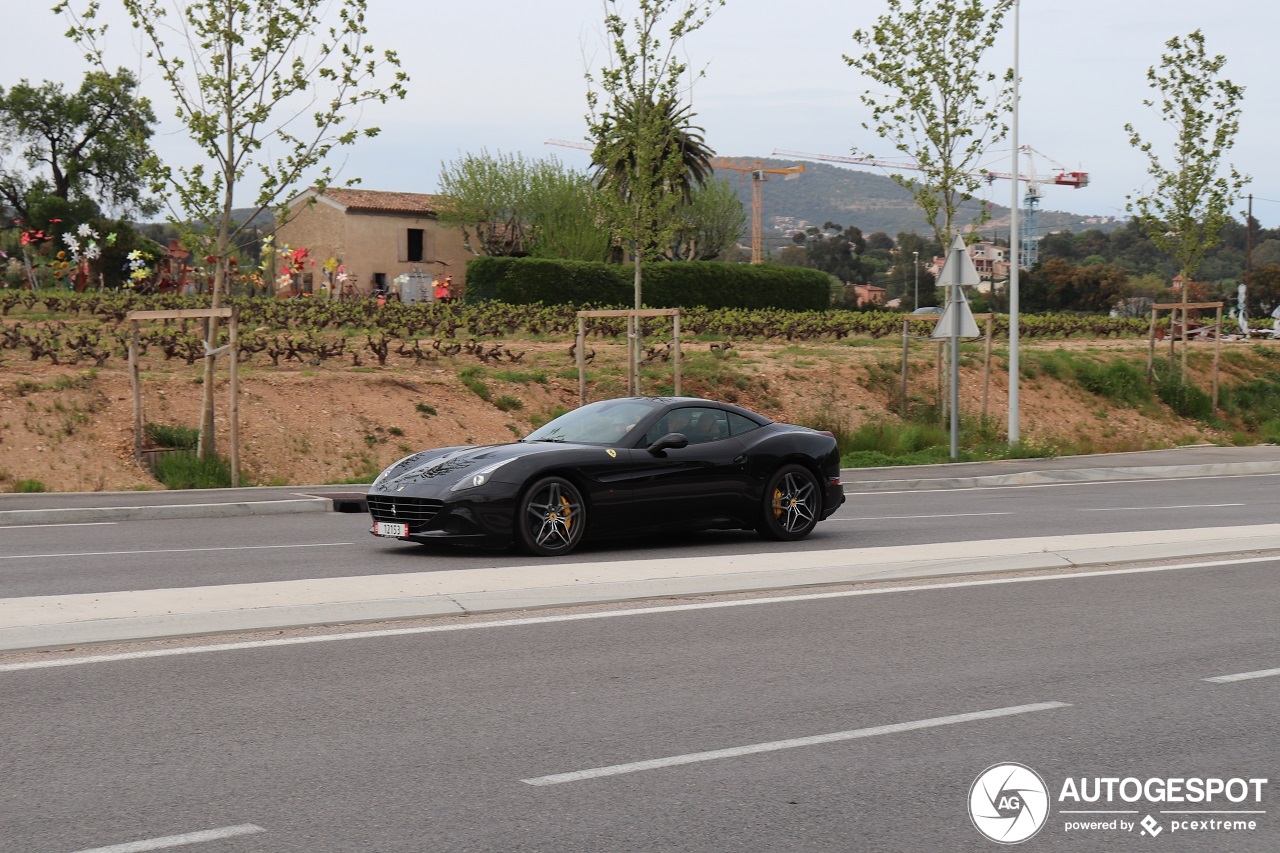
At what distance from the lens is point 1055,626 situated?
30.0 feet

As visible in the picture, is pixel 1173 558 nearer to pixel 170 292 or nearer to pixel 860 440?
pixel 860 440

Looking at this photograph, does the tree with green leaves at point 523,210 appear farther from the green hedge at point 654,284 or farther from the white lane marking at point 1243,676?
the white lane marking at point 1243,676

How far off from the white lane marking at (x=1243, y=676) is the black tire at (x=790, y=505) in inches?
239

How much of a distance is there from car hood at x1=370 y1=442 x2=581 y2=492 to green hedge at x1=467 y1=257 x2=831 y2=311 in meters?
35.2

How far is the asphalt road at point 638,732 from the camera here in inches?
196

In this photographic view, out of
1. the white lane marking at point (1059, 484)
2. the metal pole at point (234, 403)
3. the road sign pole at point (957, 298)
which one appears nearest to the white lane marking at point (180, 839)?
the metal pole at point (234, 403)

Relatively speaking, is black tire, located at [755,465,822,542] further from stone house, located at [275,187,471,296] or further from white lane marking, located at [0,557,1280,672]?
stone house, located at [275,187,471,296]

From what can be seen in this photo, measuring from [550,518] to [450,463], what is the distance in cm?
100

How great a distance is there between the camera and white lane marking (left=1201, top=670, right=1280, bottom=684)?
24.6ft

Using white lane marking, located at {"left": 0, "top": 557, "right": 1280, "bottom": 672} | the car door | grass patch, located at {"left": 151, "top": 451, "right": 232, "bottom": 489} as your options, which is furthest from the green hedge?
white lane marking, located at {"left": 0, "top": 557, "right": 1280, "bottom": 672}

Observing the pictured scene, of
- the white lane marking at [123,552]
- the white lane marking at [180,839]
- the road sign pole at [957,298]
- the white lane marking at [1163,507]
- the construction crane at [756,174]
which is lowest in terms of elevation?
the white lane marking at [1163,507]

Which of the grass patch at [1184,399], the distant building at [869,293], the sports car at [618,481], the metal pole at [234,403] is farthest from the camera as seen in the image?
the distant building at [869,293]

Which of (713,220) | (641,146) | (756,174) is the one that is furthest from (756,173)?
(641,146)

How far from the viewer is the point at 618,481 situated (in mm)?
12477
